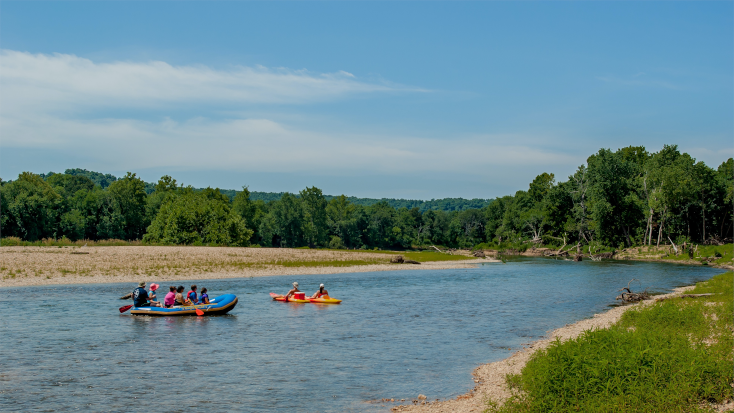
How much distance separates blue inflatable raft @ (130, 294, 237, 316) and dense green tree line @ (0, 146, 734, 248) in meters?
60.0

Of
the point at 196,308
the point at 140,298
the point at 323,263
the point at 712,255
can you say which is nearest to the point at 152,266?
the point at 323,263

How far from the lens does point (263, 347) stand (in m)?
20.1

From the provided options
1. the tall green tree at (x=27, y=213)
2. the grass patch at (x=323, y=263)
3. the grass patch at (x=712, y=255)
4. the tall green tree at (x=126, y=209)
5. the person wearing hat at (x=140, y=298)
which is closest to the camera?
the person wearing hat at (x=140, y=298)

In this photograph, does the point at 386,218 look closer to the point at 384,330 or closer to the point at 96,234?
the point at 96,234

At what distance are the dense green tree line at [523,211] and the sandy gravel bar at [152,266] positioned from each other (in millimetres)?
26638

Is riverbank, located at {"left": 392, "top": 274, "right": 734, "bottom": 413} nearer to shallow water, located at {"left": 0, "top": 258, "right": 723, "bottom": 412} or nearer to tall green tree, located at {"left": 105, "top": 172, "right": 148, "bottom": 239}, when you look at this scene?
shallow water, located at {"left": 0, "top": 258, "right": 723, "bottom": 412}

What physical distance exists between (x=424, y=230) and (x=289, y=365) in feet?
514

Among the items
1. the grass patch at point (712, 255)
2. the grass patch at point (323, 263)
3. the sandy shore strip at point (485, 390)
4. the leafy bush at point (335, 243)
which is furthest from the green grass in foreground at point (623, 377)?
the leafy bush at point (335, 243)

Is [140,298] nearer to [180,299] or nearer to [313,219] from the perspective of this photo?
[180,299]

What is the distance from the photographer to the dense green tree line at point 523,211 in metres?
77.9

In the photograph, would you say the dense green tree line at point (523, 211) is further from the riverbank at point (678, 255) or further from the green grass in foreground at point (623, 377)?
the green grass in foreground at point (623, 377)

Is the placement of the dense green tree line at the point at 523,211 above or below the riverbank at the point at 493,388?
above

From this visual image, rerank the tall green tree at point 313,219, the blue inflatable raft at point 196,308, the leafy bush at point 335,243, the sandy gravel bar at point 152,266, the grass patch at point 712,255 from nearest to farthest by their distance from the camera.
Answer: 1. the blue inflatable raft at point 196,308
2. the sandy gravel bar at point 152,266
3. the grass patch at point 712,255
4. the tall green tree at point 313,219
5. the leafy bush at point 335,243

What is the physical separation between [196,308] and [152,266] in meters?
24.8
